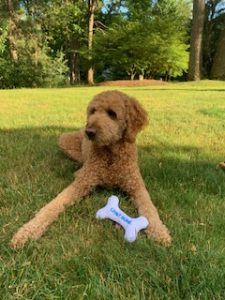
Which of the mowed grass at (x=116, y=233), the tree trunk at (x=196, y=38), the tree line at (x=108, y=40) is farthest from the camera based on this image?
the tree line at (x=108, y=40)

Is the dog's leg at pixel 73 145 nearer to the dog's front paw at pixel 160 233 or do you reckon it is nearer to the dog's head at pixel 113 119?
the dog's head at pixel 113 119

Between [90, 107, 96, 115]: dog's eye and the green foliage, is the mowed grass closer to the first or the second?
[90, 107, 96, 115]: dog's eye

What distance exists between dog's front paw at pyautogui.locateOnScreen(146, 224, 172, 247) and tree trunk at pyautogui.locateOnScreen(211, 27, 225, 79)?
1987 cm

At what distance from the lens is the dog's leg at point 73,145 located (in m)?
4.04

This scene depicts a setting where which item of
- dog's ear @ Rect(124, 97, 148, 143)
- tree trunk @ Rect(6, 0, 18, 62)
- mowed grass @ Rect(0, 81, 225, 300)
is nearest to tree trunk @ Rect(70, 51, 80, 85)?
tree trunk @ Rect(6, 0, 18, 62)

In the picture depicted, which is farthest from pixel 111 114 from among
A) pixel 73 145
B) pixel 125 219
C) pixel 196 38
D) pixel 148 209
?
pixel 196 38

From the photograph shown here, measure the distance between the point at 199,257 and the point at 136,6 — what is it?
24137mm

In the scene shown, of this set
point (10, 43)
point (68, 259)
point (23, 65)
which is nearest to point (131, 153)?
point (68, 259)

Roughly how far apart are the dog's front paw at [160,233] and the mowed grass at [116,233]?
4cm

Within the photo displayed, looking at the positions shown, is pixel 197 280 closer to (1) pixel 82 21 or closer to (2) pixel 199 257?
(2) pixel 199 257

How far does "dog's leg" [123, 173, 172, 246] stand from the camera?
94.2 inches

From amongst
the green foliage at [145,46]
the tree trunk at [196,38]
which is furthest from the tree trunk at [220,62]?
the tree trunk at [196,38]

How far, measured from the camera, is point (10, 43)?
2183cm

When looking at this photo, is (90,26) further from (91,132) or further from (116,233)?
(116,233)
